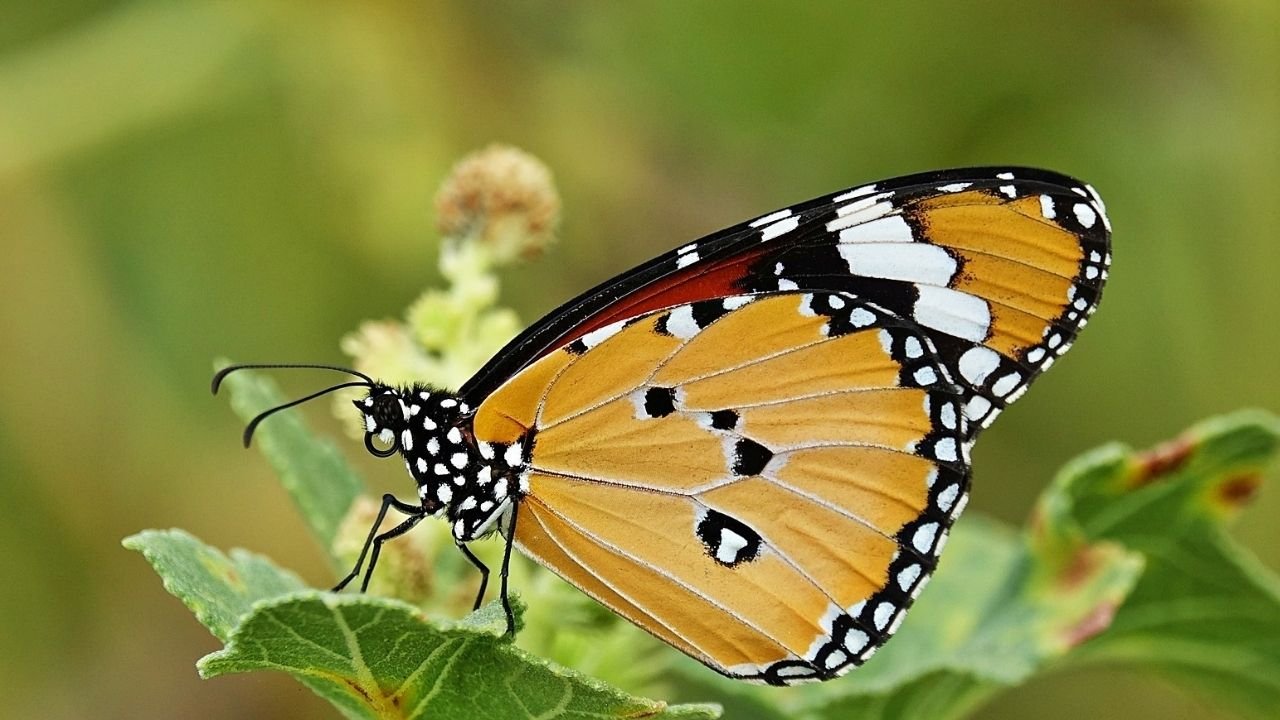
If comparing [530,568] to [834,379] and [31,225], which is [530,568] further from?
[31,225]

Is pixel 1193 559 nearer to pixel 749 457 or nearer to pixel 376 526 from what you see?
pixel 749 457

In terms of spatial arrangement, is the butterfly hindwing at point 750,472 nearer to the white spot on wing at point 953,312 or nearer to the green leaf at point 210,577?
the white spot on wing at point 953,312

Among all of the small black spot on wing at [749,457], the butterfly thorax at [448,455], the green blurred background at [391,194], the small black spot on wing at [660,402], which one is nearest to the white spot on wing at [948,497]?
the small black spot on wing at [749,457]

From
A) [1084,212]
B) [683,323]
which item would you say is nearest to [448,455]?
[683,323]

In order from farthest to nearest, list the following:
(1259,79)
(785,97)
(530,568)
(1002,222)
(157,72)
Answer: (785,97) → (157,72) → (1259,79) → (530,568) → (1002,222)

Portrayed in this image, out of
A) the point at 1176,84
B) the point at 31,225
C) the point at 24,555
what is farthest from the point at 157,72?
the point at 1176,84

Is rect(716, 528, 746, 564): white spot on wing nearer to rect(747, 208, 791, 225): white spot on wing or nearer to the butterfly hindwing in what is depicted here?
the butterfly hindwing

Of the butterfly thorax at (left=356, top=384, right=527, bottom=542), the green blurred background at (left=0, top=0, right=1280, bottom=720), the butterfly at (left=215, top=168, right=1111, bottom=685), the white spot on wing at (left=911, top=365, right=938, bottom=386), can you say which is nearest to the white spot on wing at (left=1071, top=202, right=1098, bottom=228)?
the butterfly at (left=215, top=168, right=1111, bottom=685)
